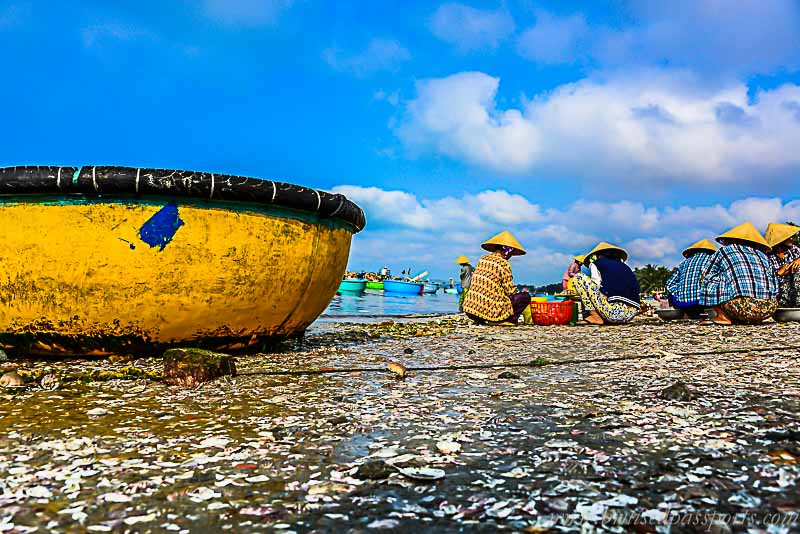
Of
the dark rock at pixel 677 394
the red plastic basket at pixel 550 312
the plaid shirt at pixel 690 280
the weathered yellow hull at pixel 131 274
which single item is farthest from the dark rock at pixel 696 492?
the plaid shirt at pixel 690 280

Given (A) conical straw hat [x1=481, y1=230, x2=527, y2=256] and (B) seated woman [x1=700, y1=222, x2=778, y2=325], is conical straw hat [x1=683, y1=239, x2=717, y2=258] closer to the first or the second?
(B) seated woman [x1=700, y1=222, x2=778, y2=325]

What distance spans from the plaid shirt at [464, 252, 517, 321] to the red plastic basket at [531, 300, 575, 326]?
0.56 m

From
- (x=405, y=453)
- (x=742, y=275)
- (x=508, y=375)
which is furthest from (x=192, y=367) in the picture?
(x=742, y=275)

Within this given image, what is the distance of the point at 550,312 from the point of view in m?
9.01

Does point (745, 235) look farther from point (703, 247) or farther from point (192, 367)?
point (192, 367)

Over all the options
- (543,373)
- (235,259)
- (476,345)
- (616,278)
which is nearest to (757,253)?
(616,278)

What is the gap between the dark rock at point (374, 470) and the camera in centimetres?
162

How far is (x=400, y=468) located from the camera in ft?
5.53

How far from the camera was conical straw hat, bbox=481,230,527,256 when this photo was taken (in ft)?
28.7

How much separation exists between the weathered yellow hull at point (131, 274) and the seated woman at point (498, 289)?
5.18 meters

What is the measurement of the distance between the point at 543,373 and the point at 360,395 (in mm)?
1288

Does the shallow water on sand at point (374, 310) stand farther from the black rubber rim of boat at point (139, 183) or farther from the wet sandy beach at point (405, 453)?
the wet sandy beach at point (405, 453)

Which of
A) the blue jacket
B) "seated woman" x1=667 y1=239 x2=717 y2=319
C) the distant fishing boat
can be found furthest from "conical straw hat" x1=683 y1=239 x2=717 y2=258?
the distant fishing boat

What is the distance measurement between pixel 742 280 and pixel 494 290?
346 centimetres
